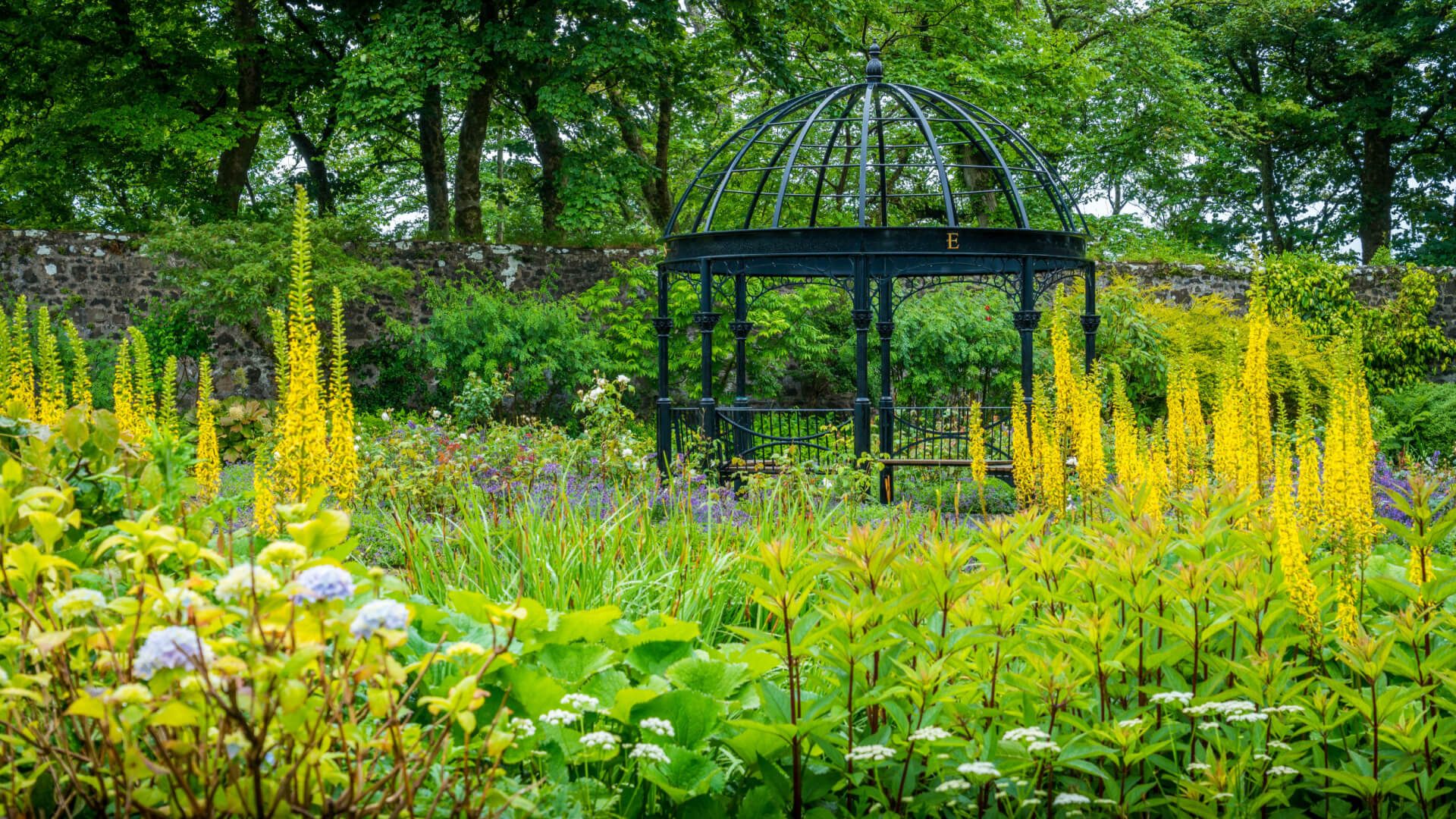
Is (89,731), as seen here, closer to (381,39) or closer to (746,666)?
(746,666)

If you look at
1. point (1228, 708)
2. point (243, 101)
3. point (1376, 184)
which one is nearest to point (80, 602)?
point (1228, 708)

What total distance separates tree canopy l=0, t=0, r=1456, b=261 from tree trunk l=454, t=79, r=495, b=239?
0.04 m

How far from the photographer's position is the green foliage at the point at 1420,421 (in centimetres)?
1209

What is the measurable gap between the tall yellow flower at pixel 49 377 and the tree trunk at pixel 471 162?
10796 millimetres

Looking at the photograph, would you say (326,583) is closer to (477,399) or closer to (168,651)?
(168,651)

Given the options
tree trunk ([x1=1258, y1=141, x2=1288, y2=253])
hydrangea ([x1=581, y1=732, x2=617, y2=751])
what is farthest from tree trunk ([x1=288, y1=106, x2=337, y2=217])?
tree trunk ([x1=1258, y1=141, x2=1288, y2=253])

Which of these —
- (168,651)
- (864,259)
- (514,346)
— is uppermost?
(864,259)

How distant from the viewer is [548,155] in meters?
14.6

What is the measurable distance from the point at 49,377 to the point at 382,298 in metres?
10.8

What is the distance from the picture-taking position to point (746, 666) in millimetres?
2291

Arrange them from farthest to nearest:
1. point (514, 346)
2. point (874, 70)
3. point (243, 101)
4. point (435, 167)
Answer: point (435, 167)
point (243, 101)
point (514, 346)
point (874, 70)

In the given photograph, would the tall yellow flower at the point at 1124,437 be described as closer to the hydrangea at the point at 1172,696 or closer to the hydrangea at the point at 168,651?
the hydrangea at the point at 1172,696

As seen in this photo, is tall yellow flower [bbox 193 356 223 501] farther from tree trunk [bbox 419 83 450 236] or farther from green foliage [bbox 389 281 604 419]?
tree trunk [bbox 419 83 450 236]

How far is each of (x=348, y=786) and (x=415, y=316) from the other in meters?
12.8
